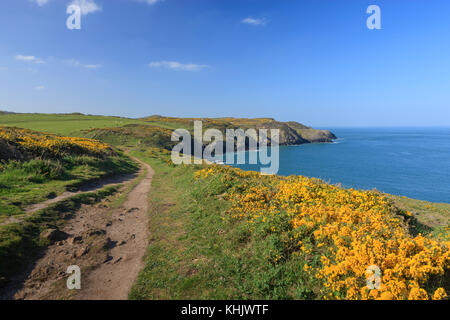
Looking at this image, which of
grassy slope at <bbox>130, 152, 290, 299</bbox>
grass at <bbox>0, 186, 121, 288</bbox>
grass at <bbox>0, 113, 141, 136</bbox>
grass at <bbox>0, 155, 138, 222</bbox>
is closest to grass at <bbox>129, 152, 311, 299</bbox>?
grassy slope at <bbox>130, 152, 290, 299</bbox>

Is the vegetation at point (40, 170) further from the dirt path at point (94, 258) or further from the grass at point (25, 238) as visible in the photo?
the dirt path at point (94, 258)

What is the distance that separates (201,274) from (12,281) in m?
5.85

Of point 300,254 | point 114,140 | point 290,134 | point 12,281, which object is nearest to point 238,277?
point 300,254

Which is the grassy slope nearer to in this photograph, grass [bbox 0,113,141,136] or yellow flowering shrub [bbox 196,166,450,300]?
yellow flowering shrub [bbox 196,166,450,300]

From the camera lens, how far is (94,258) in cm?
830

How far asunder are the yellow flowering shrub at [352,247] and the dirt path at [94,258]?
4782 mm

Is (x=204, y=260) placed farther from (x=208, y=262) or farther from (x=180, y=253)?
(x=180, y=253)

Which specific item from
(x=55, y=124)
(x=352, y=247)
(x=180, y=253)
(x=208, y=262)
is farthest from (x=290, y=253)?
(x=55, y=124)

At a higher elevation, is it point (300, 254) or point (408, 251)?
point (408, 251)

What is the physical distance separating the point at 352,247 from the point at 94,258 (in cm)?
931
